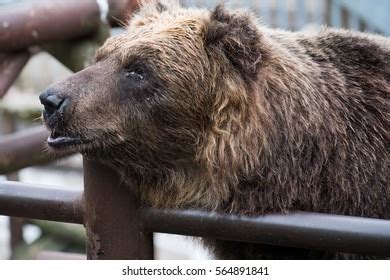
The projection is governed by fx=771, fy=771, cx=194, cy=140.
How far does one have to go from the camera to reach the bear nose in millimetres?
2777

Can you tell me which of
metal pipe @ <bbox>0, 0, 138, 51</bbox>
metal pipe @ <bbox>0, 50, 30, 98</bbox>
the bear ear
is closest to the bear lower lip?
the bear ear

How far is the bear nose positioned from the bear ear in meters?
0.61

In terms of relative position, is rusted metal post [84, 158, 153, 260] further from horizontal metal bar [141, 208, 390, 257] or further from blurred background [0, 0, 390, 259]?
blurred background [0, 0, 390, 259]

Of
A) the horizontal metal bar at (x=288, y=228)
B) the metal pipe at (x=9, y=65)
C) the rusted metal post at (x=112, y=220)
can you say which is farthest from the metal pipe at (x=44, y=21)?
the horizontal metal bar at (x=288, y=228)

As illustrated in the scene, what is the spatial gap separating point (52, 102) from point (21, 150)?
1435mm

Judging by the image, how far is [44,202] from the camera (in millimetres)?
2650

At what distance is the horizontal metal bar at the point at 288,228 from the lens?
215 cm

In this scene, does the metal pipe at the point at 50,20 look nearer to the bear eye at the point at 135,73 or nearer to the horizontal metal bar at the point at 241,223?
the bear eye at the point at 135,73

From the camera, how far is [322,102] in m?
3.02

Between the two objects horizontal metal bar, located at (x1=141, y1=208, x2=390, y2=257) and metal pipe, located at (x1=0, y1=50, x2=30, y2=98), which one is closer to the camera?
horizontal metal bar, located at (x1=141, y1=208, x2=390, y2=257)

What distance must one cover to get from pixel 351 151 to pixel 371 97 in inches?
10.9
